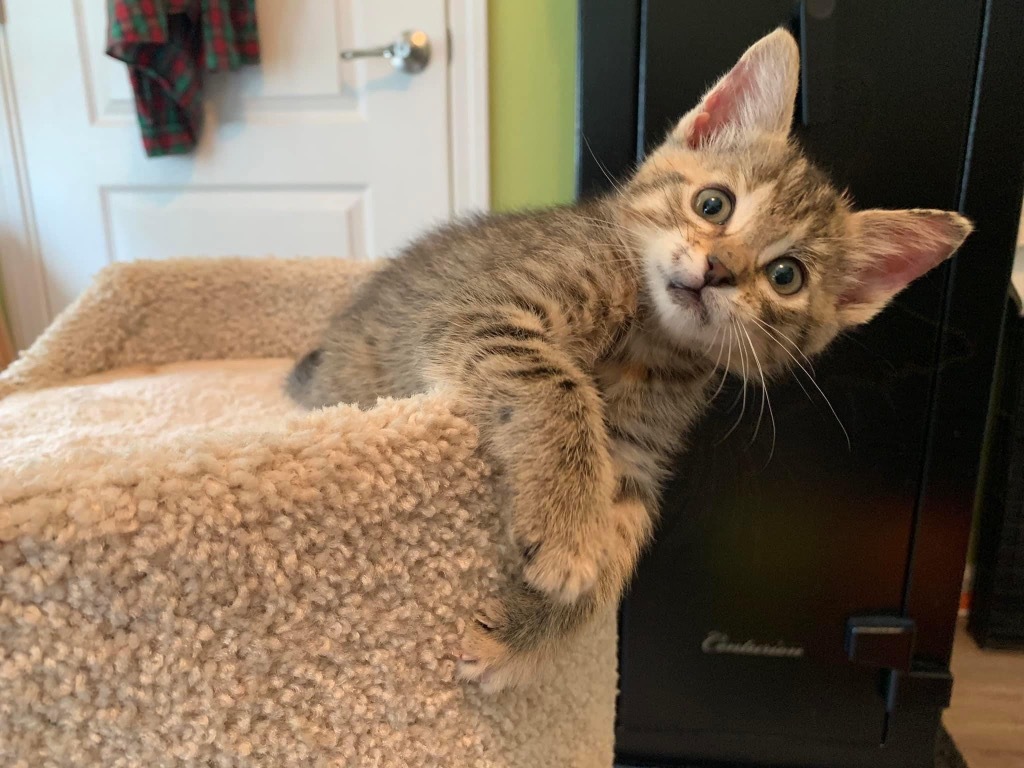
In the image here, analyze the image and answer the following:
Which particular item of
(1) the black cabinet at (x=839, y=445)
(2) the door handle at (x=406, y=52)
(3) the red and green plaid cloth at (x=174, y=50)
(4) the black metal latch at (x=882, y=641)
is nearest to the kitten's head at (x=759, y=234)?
(1) the black cabinet at (x=839, y=445)

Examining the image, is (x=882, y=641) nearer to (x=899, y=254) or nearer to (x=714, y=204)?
(x=899, y=254)

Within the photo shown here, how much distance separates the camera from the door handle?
65.1 inches

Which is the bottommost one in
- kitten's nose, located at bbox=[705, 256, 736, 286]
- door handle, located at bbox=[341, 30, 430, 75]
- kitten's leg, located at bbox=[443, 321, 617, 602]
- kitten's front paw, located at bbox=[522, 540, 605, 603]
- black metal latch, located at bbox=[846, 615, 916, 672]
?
black metal latch, located at bbox=[846, 615, 916, 672]

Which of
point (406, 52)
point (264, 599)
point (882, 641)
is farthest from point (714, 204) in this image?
point (406, 52)

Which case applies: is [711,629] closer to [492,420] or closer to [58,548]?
[492,420]

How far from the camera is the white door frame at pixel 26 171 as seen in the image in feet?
5.42

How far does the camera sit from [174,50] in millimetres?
1607

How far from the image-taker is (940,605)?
1147 mm

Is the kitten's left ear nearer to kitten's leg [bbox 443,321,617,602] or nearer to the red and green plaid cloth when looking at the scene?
kitten's leg [bbox 443,321,617,602]

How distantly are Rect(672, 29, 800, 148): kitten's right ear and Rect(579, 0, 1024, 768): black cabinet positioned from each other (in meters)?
0.14

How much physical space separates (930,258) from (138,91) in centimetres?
167

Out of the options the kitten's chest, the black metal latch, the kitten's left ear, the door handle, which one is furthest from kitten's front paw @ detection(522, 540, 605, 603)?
the door handle

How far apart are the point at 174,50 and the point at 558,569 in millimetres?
1591

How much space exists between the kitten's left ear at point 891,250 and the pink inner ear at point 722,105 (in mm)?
199
